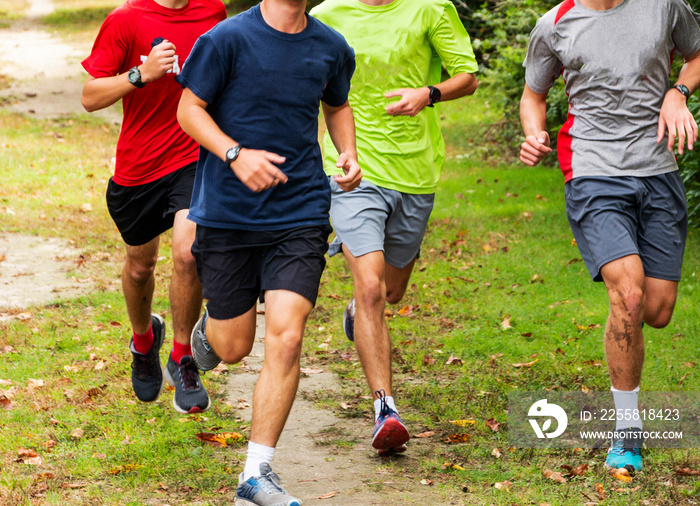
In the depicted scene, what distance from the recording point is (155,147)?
522 centimetres

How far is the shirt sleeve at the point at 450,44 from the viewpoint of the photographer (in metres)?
5.31

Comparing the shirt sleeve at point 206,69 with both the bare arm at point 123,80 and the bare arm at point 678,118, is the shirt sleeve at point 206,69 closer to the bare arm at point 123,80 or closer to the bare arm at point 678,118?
the bare arm at point 123,80

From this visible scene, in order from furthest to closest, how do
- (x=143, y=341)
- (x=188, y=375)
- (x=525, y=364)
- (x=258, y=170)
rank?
(x=525, y=364) → (x=143, y=341) → (x=188, y=375) → (x=258, y=170)

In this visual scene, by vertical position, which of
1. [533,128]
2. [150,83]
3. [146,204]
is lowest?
[146,204]

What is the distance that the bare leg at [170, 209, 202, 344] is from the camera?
4.86 metres

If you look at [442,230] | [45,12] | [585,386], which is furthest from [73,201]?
[45,12]

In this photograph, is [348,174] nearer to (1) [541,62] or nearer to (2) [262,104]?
(2) [262,104]

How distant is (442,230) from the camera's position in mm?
10523

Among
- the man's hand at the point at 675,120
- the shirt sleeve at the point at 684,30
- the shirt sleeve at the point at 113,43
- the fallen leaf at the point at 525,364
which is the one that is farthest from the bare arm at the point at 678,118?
the shirt sleeve at the point at 113,43

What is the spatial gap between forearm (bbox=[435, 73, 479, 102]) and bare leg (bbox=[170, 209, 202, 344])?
1.63m

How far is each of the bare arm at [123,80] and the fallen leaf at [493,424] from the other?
2.63m

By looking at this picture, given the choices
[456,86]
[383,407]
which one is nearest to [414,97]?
[456,86]

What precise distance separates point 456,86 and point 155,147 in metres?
1.79

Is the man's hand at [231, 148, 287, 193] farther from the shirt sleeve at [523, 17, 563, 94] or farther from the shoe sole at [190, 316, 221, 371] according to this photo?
the shirt sleeve at [523, 17, 563, 94]
